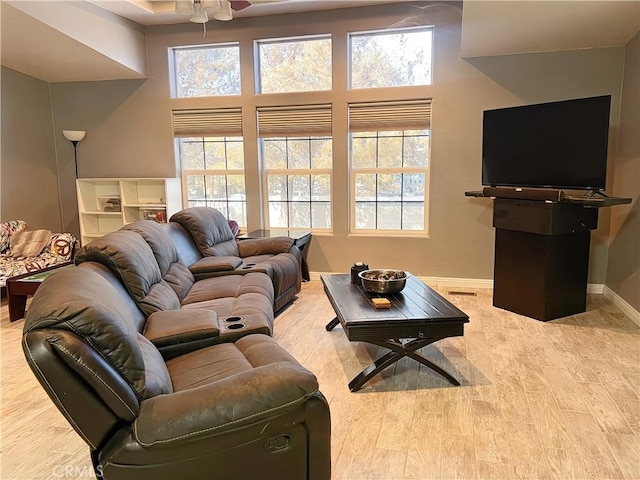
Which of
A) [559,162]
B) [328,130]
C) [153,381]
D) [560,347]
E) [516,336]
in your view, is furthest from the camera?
[328,130]

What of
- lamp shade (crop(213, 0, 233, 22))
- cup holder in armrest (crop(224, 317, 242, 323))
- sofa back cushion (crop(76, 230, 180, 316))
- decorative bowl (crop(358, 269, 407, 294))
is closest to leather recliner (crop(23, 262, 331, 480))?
sofa back cushion (crop(76, 230, 180, 316))

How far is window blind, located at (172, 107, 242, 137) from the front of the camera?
5285 millimetres

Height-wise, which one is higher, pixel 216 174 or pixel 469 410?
pixel 216 174

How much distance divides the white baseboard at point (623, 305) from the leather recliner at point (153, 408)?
11.1 ft

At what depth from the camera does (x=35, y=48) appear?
4543 mm

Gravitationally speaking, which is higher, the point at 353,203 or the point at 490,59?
the point at 490,59

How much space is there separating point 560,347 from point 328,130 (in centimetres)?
323

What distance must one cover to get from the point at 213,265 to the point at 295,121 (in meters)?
2.18

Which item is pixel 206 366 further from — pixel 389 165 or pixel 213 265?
pixel 389 165

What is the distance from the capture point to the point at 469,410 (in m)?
2.42

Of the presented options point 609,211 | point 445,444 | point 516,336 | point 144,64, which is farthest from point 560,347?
point 144,64

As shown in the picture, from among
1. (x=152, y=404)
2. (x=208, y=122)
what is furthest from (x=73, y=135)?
(x=152, y=404)

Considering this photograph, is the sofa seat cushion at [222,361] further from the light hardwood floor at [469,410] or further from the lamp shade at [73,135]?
the lamp shade at [73,135]

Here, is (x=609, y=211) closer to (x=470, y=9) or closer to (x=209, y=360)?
(x=470, y=9)
